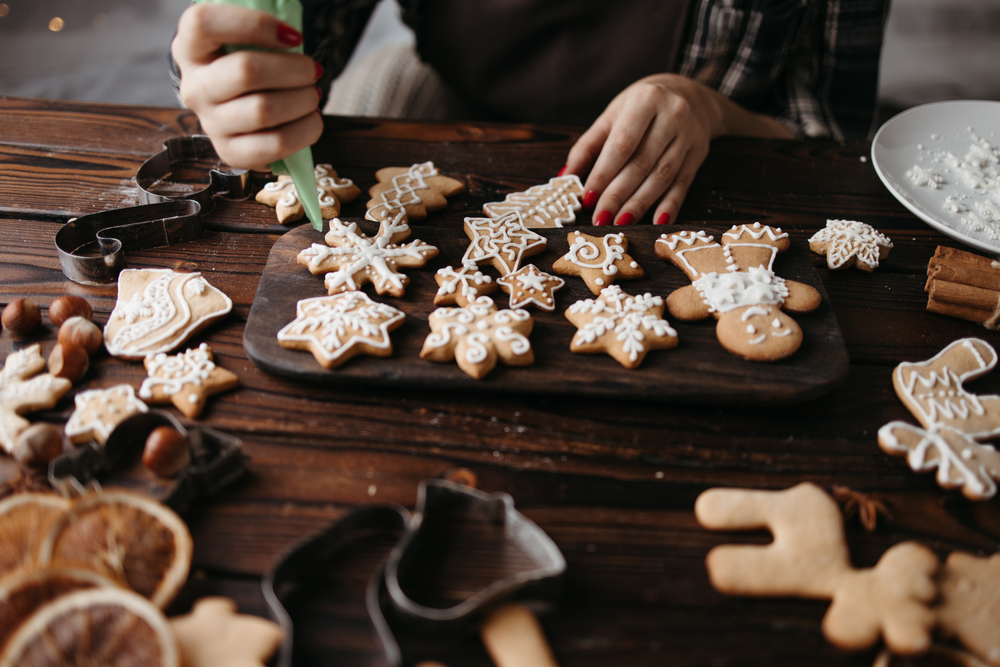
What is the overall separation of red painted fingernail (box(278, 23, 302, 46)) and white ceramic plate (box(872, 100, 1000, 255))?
1.19 m

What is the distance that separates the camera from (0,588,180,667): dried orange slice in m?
0.60

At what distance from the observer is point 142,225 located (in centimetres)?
117

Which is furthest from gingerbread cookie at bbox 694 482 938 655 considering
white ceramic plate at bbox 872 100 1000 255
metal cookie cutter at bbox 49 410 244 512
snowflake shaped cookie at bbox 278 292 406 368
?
white ceramic plate at bbox 872 100 1000 255

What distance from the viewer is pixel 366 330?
96cm

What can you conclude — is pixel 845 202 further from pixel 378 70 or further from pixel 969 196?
pixel 378 70

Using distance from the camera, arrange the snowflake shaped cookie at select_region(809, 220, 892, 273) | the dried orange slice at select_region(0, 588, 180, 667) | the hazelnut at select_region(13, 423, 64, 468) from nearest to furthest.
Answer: the dried orange slice at select_region(0, 588, 180, 667)
the hazelnut at select_region(13, 423, 64, 468)
the snowflake shaped cookie at select_region(809, 220, 892, 273)

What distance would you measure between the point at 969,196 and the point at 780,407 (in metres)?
0.78

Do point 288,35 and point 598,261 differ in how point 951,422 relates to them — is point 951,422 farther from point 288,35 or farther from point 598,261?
point 288,35

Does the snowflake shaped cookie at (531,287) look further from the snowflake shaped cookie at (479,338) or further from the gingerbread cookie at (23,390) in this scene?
the gingerbread cookie at (23,390)

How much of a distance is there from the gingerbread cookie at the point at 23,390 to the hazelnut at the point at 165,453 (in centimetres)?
20

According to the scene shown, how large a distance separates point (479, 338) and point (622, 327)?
231mm

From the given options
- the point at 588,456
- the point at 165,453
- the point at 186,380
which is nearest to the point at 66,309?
the point at 186,380

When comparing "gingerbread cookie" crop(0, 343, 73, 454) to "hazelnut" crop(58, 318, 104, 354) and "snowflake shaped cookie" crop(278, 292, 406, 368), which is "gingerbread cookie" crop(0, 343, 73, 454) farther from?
"snowflake shaped cookie" crop(278, 292, 406, 368)

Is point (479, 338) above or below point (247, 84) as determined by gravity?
below
